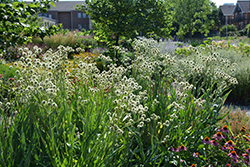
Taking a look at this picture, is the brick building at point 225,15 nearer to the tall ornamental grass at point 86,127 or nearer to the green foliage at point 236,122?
the green foliage at point 236,122

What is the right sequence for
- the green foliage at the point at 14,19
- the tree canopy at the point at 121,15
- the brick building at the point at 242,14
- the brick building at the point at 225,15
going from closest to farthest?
1. the green foliage at the point at 14,19
2. the tree canopy at the point at 121,15
3. the brick building at the point at 242,14
4. the brick building at the point at 225,15

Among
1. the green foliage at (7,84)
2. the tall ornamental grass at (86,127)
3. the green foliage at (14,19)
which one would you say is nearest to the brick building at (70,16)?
the green foliage at (7,84)

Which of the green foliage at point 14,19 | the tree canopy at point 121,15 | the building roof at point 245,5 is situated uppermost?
the building roof at point 245,5

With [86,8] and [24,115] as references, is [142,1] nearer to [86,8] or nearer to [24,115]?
[86,8]

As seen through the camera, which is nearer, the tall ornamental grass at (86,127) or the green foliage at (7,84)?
the tall ornamental grass at (86,127)

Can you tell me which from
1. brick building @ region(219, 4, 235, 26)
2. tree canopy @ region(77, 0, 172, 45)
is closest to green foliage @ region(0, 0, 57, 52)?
tree canopy @ region(77, 0, 172, 45)

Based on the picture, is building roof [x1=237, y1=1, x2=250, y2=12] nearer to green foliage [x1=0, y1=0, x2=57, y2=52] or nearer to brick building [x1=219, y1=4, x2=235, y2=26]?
brick building [x1=219, y1=4, x2=235, y2=26]

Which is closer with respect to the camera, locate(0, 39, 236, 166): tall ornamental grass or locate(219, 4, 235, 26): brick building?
locate(0, 39, 236, 166): tall ornamental grass

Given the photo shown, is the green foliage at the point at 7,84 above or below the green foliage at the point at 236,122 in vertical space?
above

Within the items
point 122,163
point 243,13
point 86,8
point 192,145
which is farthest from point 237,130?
point 243,13

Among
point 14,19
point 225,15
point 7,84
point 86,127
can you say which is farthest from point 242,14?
point 86,127

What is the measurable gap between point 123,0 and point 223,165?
860 cm

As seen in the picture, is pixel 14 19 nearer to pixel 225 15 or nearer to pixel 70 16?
pixel 70 16

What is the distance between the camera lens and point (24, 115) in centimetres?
254
